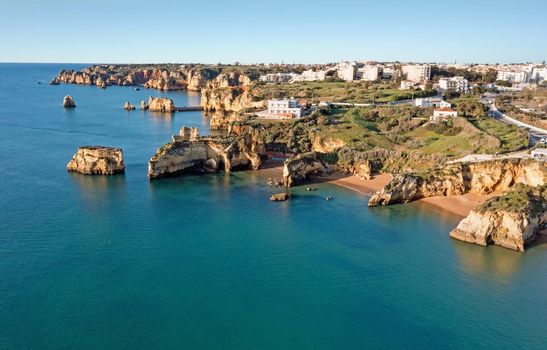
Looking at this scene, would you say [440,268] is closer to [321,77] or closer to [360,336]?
[360,336]

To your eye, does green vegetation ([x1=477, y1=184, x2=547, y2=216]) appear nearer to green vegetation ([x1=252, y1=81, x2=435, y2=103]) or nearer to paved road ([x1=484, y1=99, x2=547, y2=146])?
paved road ([x1=484, y1=99, x2=547, y2=146])

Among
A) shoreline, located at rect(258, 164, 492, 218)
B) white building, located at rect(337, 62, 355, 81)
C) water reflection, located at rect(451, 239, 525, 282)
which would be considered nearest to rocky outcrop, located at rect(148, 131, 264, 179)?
shoreline, located at rect(258, 164, 492, 218)

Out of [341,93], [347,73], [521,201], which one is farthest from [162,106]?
[521,201]

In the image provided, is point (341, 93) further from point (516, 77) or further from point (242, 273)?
point (516, 77)

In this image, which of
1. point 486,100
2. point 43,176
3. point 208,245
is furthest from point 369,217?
point 486,100

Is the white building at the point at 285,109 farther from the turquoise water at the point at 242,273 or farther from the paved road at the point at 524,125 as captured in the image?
the paved road at the point at 524,125

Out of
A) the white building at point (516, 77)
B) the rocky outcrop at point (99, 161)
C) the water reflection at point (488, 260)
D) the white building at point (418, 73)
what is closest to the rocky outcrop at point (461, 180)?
the water reflection at point (488, 260)

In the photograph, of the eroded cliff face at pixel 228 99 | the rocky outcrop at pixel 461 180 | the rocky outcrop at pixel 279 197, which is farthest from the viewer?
the eroded cliff face at pixel 228 99
